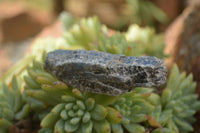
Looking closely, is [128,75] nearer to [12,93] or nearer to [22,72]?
[12,93]

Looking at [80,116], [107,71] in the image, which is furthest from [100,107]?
[107,71]

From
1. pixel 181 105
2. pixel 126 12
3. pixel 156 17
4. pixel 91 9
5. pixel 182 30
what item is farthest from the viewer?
pixel 91 9

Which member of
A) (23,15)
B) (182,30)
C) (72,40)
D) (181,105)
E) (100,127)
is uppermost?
(23,15)

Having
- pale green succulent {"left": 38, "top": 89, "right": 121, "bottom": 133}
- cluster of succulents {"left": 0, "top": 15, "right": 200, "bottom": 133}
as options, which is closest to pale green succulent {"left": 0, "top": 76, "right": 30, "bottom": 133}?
cluster of succulents {"left": 0, "top": 15, "right": 200, "bottom": 133}

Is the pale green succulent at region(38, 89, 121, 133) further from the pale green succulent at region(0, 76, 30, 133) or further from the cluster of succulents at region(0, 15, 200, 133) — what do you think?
the pale green succulent at region(0, 76, 30, 133)

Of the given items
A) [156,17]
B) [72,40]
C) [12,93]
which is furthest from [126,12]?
[12,93]

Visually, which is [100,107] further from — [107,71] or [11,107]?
Result: [11,107]

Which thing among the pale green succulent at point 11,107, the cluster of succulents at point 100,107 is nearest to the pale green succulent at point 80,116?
the cluster of succulents at point 100,107
